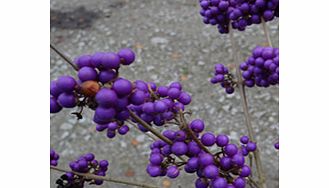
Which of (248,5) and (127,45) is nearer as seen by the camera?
(248,5)

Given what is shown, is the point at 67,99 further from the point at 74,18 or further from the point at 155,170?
the point at 74,18

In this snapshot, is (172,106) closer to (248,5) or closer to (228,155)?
(228,155)

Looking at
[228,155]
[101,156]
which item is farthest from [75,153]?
[228,155]

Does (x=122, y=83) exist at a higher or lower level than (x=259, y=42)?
lower

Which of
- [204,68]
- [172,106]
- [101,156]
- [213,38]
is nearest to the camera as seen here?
[172,106]

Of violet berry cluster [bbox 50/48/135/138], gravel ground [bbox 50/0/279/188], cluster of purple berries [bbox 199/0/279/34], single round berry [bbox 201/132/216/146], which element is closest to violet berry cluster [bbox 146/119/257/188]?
single round berry [bbox 201/132/216/146]

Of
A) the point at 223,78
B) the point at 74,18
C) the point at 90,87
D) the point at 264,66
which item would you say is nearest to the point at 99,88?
the point at 90,87
